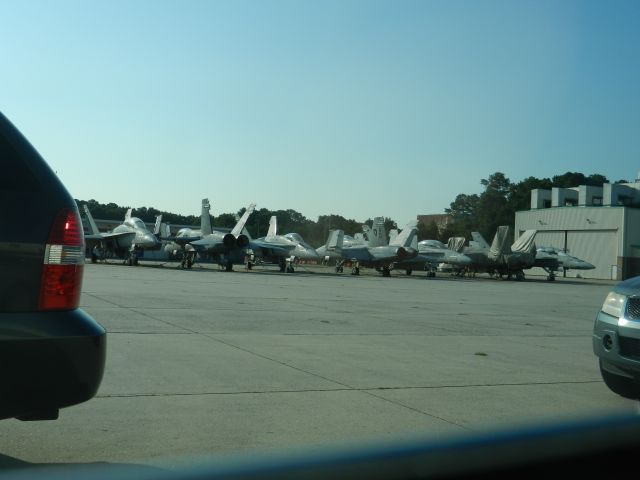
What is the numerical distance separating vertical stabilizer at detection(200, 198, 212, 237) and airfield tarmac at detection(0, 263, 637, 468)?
3541cm

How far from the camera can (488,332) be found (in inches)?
545

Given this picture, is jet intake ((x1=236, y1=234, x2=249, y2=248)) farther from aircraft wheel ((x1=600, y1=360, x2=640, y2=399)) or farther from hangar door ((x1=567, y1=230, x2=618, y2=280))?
hangar door ((x1=567, y1=230, x2=618, y2=280))

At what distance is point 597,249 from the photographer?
72.6 metres

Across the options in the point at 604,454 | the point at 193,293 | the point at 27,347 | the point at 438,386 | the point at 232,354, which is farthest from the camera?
the point at 193,293

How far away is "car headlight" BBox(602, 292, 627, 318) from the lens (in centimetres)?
729

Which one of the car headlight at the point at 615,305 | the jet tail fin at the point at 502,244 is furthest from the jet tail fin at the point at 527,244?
the car headlight at the point at 615,305

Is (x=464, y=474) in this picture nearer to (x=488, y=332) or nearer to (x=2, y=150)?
(x=2, y=150)

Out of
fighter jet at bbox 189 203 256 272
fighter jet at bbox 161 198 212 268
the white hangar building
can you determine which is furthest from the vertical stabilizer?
the white hangar building

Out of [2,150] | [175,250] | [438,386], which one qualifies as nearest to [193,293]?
[438,386]

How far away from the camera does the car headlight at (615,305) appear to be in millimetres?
7289

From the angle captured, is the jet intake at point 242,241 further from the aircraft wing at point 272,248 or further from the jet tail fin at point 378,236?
the jet tail fin at point 378,236

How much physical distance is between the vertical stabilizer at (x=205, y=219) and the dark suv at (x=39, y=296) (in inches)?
1834

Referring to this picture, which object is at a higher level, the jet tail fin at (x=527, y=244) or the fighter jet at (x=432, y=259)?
the jet tail fin at (x=527, y=244)

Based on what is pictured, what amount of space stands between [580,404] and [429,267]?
47.1m
